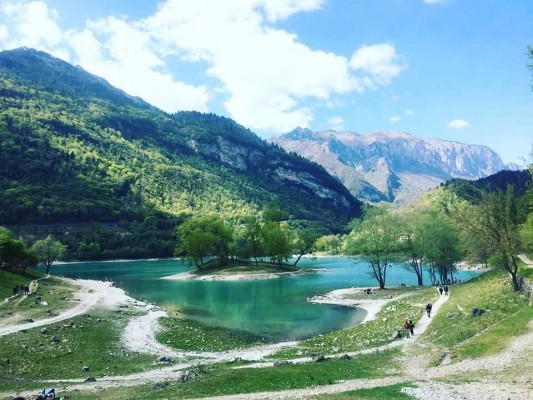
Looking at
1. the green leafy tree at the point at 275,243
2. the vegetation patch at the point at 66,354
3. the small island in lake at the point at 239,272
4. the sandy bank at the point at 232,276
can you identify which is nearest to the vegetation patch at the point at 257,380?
the vegetation patch at the point at 66,354

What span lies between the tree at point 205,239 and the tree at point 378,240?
6539cm

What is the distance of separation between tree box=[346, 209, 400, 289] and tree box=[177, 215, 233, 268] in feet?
215

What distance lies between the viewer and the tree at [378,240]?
93250 millimetres

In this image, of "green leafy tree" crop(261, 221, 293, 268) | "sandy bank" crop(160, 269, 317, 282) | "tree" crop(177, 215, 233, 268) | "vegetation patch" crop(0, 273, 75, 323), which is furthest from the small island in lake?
"vegetation patch" crop(0, 273, 75, 323)

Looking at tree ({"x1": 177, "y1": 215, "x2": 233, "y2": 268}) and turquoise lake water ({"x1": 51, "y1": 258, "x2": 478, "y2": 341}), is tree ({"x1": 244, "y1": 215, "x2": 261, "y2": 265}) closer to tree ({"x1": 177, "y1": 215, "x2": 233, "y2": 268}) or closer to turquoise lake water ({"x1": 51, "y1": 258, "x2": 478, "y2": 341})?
tree ({"x1": 177, "y1": 215, "x2": 233, "y2": 268})

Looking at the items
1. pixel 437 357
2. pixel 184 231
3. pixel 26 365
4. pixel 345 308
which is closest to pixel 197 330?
pixel 26 365

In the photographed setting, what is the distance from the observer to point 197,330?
54906 mm

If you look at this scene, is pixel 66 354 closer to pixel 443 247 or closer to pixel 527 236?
pixel 527 236

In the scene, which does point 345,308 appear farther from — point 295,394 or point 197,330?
point 295,394

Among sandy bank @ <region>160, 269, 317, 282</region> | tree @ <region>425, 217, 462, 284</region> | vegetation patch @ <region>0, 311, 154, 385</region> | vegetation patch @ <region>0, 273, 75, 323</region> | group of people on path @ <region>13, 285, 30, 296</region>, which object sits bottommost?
sandy bank @ <region>160, 269, 317, 282</region>

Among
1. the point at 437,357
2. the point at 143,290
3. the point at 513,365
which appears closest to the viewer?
the point at 513,365

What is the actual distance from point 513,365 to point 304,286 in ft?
271

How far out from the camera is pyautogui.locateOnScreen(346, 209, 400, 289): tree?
93250 millimetres

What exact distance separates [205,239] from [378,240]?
239 feet
